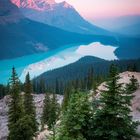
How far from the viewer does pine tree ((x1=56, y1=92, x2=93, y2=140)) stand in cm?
2064

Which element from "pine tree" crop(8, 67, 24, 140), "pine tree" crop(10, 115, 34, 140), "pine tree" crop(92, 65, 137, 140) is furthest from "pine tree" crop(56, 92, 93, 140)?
"pine tree" crop(8, 67, 24, 140)

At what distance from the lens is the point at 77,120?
2081cm

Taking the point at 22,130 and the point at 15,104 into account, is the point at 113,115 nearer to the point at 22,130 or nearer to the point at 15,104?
the point at 22,130

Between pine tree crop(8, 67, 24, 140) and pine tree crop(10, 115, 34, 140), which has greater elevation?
pine tree crop(8, 67, 24, 140)

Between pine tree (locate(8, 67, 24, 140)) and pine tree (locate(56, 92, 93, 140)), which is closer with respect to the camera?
pine tree (locate(56, 92, 93, 140))

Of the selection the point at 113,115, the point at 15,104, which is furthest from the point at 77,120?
the point at 15,104

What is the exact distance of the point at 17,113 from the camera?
44.5 m

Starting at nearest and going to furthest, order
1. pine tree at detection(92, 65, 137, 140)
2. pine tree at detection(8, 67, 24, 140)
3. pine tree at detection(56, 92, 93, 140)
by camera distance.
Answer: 1. pine tree at detection(92, 65, 137, 140)
2. pine tree at detection(56, 92, 93, 140)
3. pine tree at detection(8, 67, 24, 140)

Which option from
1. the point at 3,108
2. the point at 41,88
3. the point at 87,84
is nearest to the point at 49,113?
the point at 3,108

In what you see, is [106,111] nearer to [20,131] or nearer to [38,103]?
[20,131]

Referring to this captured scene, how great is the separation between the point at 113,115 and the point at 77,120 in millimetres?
2477

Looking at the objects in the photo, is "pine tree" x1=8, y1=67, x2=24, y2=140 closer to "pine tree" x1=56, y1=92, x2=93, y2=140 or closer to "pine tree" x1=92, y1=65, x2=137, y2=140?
"pine tree" x1=56, y1=92, x2=93, y2=140

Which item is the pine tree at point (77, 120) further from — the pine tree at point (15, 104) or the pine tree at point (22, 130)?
the pine tree at point (15, 104)

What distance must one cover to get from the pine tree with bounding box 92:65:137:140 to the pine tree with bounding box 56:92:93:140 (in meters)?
0.63
